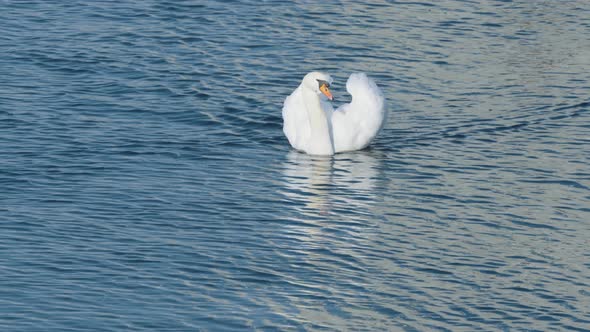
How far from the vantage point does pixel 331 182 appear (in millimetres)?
28594

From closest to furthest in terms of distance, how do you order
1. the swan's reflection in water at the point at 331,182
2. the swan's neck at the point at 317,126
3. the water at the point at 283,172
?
the water at the point at 283,172
the swan's reflection in water at the point at 331,182
the swan's neck at the point at 317,126

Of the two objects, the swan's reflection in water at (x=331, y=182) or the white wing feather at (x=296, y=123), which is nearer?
the swan's reflection in water at (x=331, y=182)

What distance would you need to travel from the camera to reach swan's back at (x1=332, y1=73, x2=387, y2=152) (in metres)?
30.6

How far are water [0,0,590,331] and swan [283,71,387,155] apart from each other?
15.0 inches

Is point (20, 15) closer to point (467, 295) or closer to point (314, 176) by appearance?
point (314, 176)

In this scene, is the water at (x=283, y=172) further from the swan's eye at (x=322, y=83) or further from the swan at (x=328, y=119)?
the swan's eye at (x=322, y=83)

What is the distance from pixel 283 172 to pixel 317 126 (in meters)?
1.69

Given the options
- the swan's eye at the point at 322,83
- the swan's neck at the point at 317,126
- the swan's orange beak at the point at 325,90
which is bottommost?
the swan's neck at the point at 317,126

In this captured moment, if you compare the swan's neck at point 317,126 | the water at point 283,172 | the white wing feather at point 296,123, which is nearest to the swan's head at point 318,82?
the swan's neck at point 317,126

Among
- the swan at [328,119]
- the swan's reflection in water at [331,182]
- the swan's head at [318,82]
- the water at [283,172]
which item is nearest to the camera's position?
the water at [283,172]

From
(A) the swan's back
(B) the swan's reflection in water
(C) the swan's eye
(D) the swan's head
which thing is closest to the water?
(B) the swan's reflection in water

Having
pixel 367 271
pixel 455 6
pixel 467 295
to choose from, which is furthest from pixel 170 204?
pixel 455 6

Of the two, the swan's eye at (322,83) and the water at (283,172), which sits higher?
the swan's eye at (322,83)

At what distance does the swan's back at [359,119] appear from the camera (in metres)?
30.6
